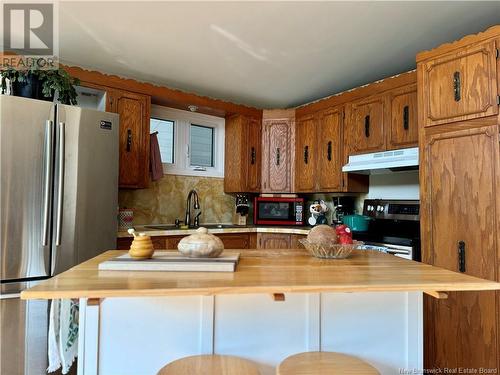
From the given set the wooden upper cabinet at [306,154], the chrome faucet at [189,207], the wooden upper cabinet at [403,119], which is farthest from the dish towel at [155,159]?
the wooden upper cabinet at [403,119]

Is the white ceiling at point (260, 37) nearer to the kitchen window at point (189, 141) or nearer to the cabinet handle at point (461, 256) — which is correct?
the kitchen window at point (189, 141)

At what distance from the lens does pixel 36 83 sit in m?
2.18

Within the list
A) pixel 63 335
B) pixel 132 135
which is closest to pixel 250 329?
pixel 63 335

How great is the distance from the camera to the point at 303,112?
3.71m

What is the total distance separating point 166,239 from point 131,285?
6.63ft

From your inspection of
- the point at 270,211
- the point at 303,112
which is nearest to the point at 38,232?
the point at 270,211

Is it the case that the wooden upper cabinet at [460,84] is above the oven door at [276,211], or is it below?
above

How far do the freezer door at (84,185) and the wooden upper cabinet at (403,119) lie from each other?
230 cm

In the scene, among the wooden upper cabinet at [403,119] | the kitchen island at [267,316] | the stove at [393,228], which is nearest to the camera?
the kitchen island at [267,316]

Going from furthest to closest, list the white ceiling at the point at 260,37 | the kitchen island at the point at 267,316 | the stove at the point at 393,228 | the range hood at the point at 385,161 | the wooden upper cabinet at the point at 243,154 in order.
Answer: the wooden upper cabinet at the point at 243,154
the range hood at the point at 385,161
the stove at the point at 393,228
the white ceiling at the point at 260,37
the kitchen island at the point at 267,316

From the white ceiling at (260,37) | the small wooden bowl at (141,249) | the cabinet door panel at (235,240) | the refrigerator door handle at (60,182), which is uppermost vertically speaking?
the white ceiling at (260,37)

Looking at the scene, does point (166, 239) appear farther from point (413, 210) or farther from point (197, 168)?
point (413, 210)

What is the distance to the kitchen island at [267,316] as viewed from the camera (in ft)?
3.48

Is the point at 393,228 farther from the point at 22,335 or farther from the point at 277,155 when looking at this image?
the point at 22,335
